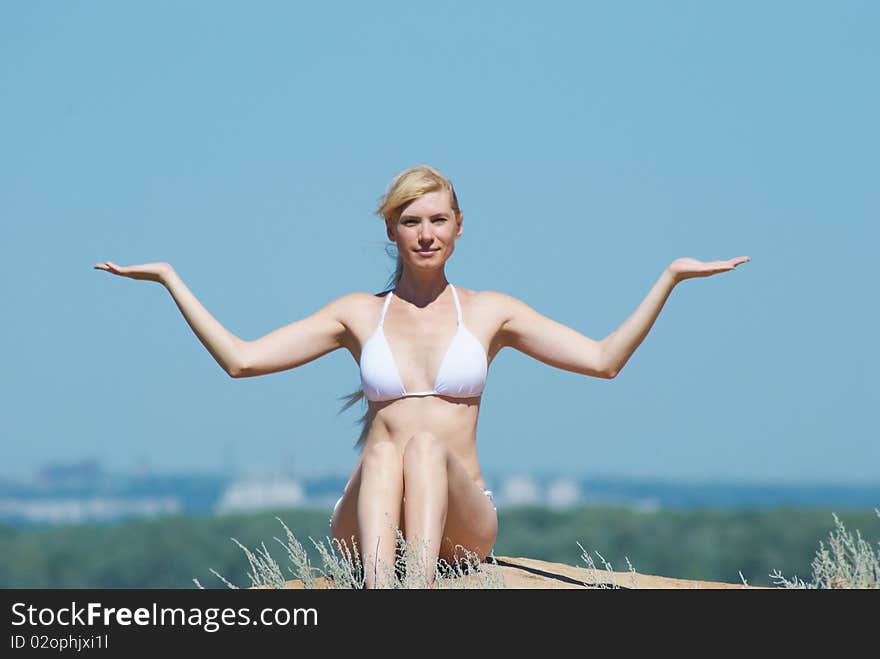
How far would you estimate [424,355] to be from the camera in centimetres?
761

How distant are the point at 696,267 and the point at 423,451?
1.71 m

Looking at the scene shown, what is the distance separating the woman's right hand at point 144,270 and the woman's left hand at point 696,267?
2.72m

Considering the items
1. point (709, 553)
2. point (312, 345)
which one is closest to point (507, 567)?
point (312, 345)

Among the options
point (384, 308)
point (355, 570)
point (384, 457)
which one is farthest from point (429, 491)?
point (384, 308)

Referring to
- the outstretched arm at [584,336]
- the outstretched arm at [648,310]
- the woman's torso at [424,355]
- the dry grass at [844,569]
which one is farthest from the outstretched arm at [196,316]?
the dry grass at [844,569]

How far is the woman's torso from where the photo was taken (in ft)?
24.7

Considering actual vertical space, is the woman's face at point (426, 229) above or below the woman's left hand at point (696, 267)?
above

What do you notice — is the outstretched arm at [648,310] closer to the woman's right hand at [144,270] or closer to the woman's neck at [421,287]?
the woman's neck at [421,287]

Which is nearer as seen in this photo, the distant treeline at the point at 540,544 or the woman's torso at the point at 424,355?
the woman's torso at the point at 424,355

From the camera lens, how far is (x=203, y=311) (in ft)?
25.0

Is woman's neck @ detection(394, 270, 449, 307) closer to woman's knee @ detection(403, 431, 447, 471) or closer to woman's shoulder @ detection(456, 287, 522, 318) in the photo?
woman's shoulder @ detection(456, 287, 522, 318)

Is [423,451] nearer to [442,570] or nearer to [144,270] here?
[442,570]

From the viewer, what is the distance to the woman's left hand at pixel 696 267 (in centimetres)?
714
